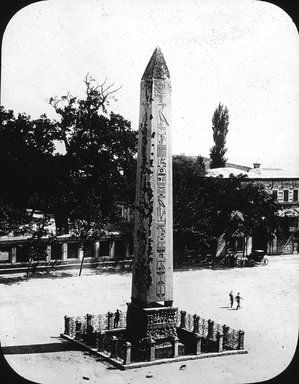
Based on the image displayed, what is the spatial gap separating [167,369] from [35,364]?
3.62m

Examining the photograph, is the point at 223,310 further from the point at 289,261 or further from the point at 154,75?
the point at 289,261

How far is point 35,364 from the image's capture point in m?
15.7

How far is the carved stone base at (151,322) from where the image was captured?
1634 cm

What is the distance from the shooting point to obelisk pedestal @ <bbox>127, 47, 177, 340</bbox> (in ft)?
52.7

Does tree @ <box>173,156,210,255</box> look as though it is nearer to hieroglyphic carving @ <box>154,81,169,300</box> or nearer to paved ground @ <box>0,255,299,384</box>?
paved ground @ <box>0,255,299,384</box>

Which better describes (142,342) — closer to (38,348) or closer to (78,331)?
(78,331)

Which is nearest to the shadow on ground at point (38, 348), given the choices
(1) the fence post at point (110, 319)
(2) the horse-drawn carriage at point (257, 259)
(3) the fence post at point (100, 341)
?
(3) the fence post at point (100, 341)

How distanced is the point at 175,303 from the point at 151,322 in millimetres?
10368

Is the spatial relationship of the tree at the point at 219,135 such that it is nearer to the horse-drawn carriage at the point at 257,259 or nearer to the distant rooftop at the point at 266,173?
the distant rooftop at the point at 266,173

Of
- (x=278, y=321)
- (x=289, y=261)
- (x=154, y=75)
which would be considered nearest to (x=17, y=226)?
(x=278, y=321)

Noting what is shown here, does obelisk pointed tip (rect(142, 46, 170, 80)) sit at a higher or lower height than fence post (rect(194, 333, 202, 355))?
higher

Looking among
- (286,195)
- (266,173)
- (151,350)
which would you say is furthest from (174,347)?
(286,195)

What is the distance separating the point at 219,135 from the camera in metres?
49.2

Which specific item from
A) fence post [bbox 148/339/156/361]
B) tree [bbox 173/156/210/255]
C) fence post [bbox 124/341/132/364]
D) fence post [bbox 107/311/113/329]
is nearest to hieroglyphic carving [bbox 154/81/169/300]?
fence post [bbox 148/339/156/361]
